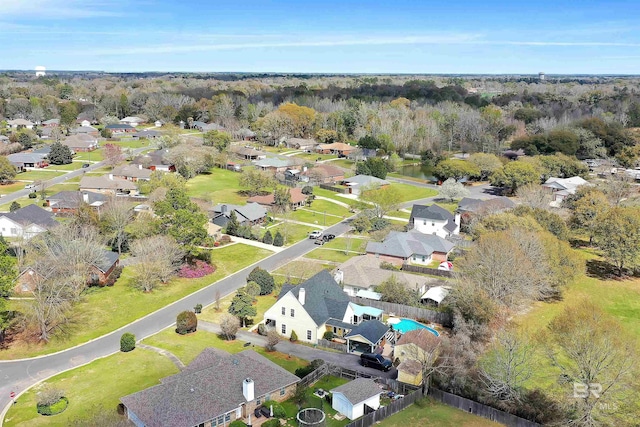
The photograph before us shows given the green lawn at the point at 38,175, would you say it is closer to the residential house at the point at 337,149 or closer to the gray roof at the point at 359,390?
the residential house at the point at 337,149

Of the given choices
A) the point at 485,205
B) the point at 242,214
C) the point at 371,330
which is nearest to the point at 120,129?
the point at 242,214

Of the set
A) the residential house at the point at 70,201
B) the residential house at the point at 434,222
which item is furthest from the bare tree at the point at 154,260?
the residential house at the point at 434,222

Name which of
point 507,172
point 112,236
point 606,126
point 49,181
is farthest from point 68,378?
point 606,126

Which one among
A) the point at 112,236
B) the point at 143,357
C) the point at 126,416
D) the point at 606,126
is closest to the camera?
the point at 126,416

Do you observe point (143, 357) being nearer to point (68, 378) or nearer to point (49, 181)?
point (68, 378)

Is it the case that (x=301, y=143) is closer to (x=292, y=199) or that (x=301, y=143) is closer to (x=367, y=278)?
(x=292, y=199)

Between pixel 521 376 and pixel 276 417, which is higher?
pixel 521 376
